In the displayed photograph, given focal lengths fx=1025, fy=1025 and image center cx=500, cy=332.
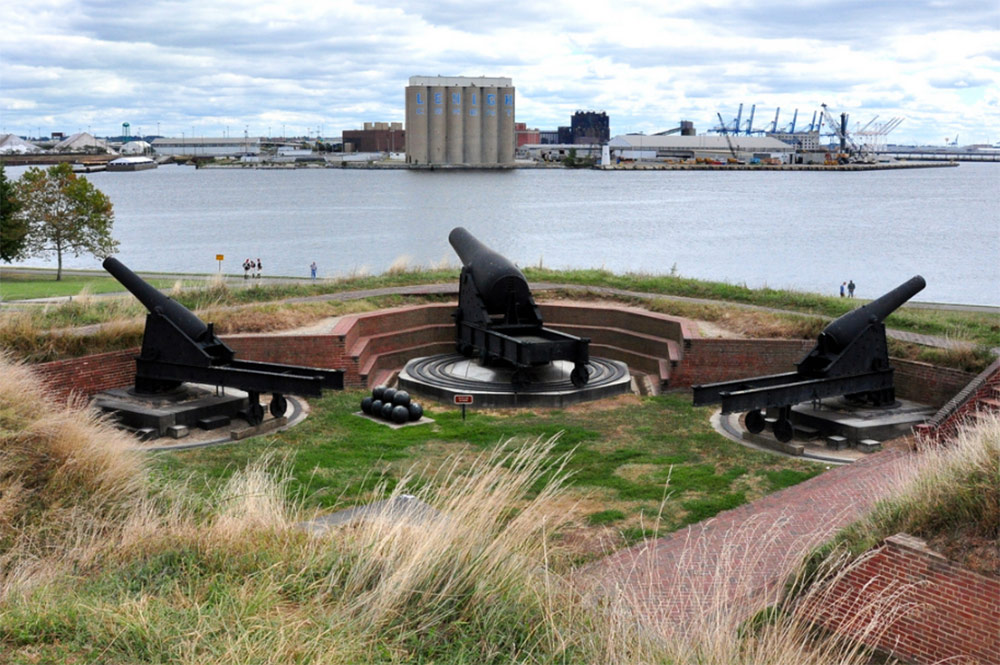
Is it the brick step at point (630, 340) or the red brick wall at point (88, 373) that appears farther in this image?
the brick step at point (630, 340)

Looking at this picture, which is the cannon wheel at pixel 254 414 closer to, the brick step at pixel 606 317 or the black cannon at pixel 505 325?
the black cannon at pixel 505 325

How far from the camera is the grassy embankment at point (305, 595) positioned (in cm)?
409

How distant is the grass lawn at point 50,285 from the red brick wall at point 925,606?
65.3ft

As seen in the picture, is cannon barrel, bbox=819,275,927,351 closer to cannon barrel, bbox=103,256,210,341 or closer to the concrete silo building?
cannon barrel, bbox=103,256,210,341

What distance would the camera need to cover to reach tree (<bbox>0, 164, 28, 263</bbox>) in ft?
117

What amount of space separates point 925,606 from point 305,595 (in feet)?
11.3

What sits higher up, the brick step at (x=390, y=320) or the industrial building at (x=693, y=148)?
the industrial building at (x=693, y=148)

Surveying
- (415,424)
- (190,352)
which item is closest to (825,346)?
(415,424)

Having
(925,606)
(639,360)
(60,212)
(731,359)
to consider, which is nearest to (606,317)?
(639,360)

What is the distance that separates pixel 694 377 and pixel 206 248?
44659 millimetres

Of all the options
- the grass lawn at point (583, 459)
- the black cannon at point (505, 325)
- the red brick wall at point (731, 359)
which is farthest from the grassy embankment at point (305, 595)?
the red brick wall at point (731, 359)

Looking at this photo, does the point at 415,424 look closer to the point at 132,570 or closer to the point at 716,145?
the point at 132,570

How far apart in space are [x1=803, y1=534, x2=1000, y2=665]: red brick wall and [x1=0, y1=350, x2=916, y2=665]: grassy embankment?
95 cm

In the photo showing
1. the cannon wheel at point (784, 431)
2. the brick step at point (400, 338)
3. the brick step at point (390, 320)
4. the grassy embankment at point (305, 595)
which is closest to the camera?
the grassy embankment at point (305, 595)
